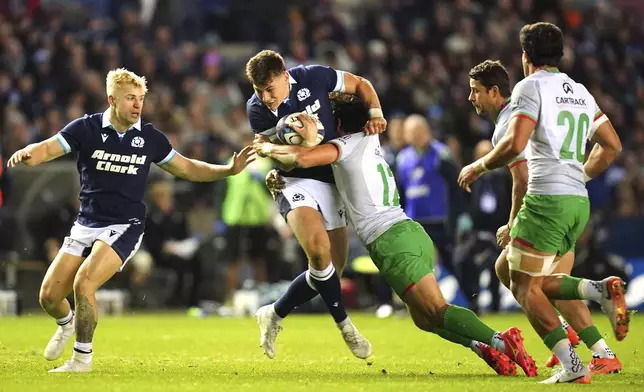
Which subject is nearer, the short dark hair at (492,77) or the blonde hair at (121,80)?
the short dark hair at (492,77)

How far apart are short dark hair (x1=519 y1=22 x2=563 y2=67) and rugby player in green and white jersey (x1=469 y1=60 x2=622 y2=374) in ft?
1.46

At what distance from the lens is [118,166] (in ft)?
29.7

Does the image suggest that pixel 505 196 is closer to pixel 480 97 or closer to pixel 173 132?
pixel 173 132

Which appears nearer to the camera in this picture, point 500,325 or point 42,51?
point 500,325

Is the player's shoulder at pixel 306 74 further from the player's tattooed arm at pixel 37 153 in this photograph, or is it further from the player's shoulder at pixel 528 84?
the player's shoulder at pixel 528 84

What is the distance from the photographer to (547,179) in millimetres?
7746

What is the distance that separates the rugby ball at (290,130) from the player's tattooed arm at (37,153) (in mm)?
1642

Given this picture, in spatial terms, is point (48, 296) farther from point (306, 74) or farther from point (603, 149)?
point (603, 149)

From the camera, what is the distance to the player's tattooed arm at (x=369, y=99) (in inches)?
349

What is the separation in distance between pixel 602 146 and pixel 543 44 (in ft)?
3.12

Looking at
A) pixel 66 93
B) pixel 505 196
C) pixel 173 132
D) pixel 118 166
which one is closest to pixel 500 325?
pixel 505 196

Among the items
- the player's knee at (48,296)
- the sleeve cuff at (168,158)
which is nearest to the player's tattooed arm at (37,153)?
the sleeve cuff at (168,158)

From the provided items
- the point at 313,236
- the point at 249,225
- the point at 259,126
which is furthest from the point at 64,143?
the point at 249,225

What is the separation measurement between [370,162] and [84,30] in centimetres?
1470
